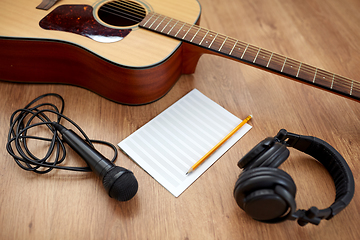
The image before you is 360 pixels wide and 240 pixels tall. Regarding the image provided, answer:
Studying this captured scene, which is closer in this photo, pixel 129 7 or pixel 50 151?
pixel 50 151

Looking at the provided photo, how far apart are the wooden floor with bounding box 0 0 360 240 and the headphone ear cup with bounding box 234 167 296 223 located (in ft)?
0.43

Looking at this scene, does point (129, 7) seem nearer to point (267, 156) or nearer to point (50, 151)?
point (50, 151)

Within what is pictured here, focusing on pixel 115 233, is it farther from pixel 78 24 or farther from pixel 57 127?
pixel 78 24

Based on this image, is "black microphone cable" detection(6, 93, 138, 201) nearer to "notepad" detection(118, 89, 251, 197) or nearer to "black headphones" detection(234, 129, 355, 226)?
"notepad" detection(118, 89, 251, 197)

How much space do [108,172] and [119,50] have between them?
0.36 metres

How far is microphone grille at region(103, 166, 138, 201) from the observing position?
62cm

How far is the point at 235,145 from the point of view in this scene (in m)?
0.79

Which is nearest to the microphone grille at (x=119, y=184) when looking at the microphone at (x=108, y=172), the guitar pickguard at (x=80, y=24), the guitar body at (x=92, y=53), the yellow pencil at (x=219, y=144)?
the microphone at (x=108, y=172)

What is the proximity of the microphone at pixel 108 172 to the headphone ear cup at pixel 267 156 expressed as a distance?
0.27 metres

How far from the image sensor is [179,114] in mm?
859

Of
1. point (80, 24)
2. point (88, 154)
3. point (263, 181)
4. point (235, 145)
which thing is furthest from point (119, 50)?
point (263, 181)

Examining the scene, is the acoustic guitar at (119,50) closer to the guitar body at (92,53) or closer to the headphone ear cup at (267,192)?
the guitar body at (92,53)

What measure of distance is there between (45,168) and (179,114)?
0.41 metres

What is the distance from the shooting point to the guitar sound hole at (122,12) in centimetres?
93
